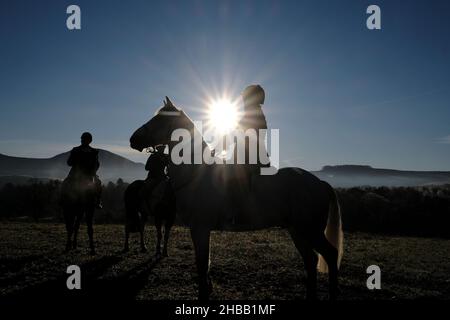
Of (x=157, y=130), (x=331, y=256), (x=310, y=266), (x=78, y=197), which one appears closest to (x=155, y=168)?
(x=78, y=197)

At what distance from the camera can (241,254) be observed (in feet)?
41.0

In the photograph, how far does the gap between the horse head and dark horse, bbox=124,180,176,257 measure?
4851 mm

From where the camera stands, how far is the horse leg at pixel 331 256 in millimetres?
6793

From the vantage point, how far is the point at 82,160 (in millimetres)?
12055

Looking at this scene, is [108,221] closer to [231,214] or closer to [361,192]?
[361,192]

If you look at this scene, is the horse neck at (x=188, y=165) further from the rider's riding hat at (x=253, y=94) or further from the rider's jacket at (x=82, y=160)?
the rider's jacket at (x=82, y=160)

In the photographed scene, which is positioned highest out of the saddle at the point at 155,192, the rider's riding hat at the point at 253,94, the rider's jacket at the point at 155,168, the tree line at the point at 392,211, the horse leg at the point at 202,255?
the rider's riding hat at the point at 253,94

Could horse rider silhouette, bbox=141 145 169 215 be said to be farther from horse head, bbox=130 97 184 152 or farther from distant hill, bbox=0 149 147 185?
distant hill, bbox=0 149 147 185

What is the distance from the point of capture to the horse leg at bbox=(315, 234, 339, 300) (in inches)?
267

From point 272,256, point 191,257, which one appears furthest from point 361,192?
point 191,257

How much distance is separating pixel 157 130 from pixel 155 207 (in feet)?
18.7

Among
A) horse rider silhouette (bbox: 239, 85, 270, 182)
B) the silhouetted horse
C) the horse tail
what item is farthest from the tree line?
horse rider silhouette (bbox: 239, 85, 270, 182)

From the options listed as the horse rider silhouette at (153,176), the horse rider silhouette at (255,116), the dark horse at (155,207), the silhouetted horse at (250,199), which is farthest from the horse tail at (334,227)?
the dark horse at (155,207)
